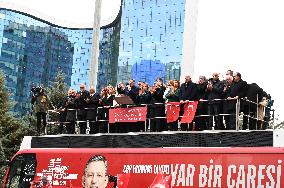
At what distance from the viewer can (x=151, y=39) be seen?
308 ft

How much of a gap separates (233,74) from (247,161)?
317 centimetres

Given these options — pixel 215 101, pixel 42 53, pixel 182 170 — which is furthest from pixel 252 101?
pixel 42 53

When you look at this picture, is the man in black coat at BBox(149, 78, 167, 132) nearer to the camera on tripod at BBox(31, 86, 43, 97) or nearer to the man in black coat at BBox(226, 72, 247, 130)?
the man in black coat at BBox(226, 72, 247, 130)

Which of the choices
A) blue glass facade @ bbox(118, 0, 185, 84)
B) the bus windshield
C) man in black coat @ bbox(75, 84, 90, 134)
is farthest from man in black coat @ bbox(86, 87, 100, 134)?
blue glass facade @ bbox(118, 0, 185, 84)

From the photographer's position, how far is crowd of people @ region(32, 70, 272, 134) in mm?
12578

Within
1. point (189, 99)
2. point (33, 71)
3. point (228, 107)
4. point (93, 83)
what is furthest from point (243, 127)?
point (33, 71)

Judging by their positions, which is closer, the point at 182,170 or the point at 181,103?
the point at 182,170

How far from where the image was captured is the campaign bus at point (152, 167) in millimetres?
9906

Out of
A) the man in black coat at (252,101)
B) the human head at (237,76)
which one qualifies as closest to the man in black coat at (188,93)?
the human head at (237,76)

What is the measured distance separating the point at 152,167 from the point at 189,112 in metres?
2.28

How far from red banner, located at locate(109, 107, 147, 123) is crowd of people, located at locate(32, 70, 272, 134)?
6.5 inches

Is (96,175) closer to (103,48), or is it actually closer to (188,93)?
(188,93)

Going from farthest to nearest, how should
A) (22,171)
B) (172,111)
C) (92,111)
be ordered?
1. (92,111)
2. (22,171)
3. (172,111)

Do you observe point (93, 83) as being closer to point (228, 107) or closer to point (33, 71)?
point (228, 107)
